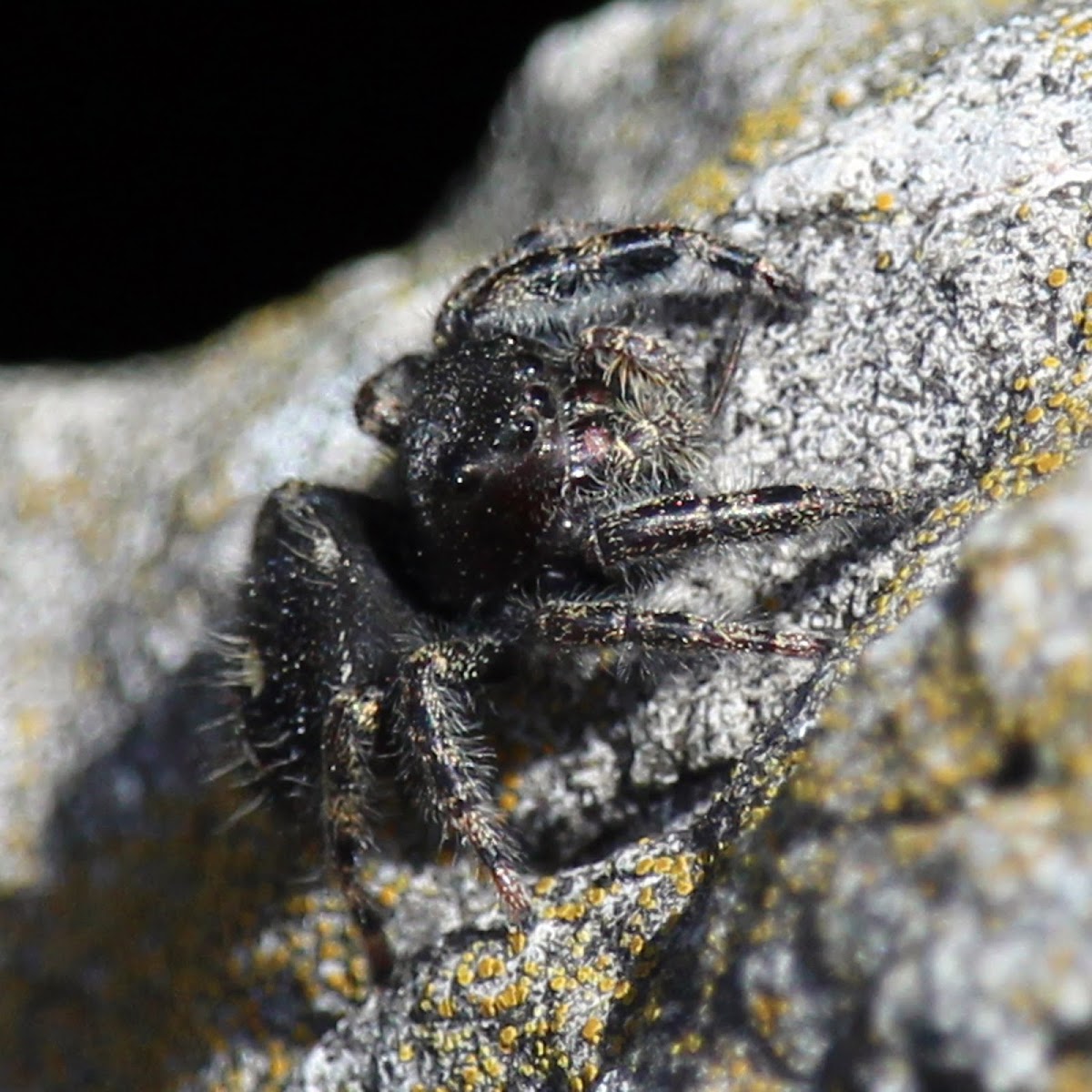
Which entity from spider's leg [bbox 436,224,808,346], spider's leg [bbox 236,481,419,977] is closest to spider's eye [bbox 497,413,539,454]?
spider's leg [bbox 436,224,808,346]

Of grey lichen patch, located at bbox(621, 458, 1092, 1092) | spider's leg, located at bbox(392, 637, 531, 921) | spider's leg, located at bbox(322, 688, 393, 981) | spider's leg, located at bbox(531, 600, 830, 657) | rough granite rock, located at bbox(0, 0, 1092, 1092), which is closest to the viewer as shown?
grey lichen patch, located at bbox(621, 458, 1092, 1092)

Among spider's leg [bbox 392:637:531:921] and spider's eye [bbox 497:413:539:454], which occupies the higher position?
spider's eye [bbox 497:413:539:454]

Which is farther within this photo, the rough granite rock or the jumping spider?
the jumping spider

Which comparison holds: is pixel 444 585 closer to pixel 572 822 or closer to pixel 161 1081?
pixel 572 822

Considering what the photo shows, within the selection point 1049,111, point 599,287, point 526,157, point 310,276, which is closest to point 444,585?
point 599,287

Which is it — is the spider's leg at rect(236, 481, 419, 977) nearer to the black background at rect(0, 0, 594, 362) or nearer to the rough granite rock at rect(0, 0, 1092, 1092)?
the rough granite rock at rect(0, 0, 1092, 1092)

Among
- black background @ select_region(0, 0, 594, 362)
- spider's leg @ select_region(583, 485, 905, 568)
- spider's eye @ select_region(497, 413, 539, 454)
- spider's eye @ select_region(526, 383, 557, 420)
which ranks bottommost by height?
spider's leg @ select_region(583, 485, 905, 568)

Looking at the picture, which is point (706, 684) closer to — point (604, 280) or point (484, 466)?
point (484, 466)
